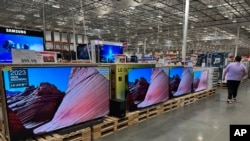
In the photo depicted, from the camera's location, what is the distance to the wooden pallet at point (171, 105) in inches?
200

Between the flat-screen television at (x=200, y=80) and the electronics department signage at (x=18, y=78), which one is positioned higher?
the electronics department signage at (x=18, y=78)

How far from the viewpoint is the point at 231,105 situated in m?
6.00

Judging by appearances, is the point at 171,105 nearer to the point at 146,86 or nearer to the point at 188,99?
the point at 188,99

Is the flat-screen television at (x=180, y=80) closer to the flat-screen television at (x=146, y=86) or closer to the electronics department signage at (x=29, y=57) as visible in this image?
the flat-screen television at (x=146, y=86)

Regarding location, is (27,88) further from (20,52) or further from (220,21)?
(220,21)

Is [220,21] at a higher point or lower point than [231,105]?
higher

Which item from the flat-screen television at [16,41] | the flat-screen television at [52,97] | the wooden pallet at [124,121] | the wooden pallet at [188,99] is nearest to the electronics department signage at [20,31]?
the flat-screen television at [16,41]

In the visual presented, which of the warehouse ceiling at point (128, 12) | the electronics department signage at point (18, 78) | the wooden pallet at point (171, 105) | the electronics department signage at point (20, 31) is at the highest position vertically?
the warehouse ceiling at point (128, 12)

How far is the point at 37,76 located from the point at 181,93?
4.42 meters

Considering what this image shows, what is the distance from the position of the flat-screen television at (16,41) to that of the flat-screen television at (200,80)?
5.03m

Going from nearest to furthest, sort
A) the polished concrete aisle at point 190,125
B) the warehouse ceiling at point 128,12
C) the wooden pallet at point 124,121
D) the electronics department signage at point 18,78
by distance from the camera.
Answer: the electronics department signage at point 18,78 → the polished concrete aisle at point 190,125 → the wooden pallet at point 124,121 → the warehouse ceiling at point 128,12

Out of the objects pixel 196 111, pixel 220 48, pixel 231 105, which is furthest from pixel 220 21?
pixel 220 48

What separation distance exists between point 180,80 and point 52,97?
3.94 m

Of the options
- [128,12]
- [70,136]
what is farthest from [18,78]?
[128,12]
